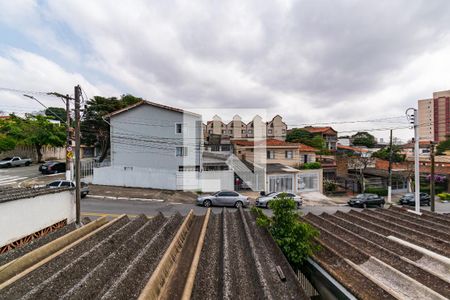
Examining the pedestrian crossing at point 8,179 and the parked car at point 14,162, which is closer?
the pedestrian crossing at point 8,179

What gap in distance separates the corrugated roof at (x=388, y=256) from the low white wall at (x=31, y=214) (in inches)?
334

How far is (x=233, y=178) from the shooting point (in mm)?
22172

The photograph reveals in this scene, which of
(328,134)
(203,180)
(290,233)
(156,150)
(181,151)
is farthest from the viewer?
(328,134)

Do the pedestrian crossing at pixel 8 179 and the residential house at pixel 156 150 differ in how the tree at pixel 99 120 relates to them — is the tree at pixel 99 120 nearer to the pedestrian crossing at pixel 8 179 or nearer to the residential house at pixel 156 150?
the residential house at pixel 156 150

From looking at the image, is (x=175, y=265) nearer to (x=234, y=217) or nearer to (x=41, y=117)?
(x=234, y=217)

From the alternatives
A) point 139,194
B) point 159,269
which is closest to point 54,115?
point 139,194

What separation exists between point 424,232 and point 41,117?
4390 cm

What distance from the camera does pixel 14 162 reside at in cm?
2886

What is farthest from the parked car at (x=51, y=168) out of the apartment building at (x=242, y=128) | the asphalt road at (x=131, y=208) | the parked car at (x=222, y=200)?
the apartment building at (x=242, y=128)

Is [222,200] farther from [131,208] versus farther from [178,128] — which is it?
[178,128]

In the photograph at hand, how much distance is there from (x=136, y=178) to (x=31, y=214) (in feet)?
50.7

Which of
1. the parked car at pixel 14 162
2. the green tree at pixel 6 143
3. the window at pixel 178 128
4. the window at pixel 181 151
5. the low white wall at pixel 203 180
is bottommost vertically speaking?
the low white wall at pixel 203 180

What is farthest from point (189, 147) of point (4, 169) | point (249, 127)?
point (249, 127)

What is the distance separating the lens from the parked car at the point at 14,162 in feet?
92.3
